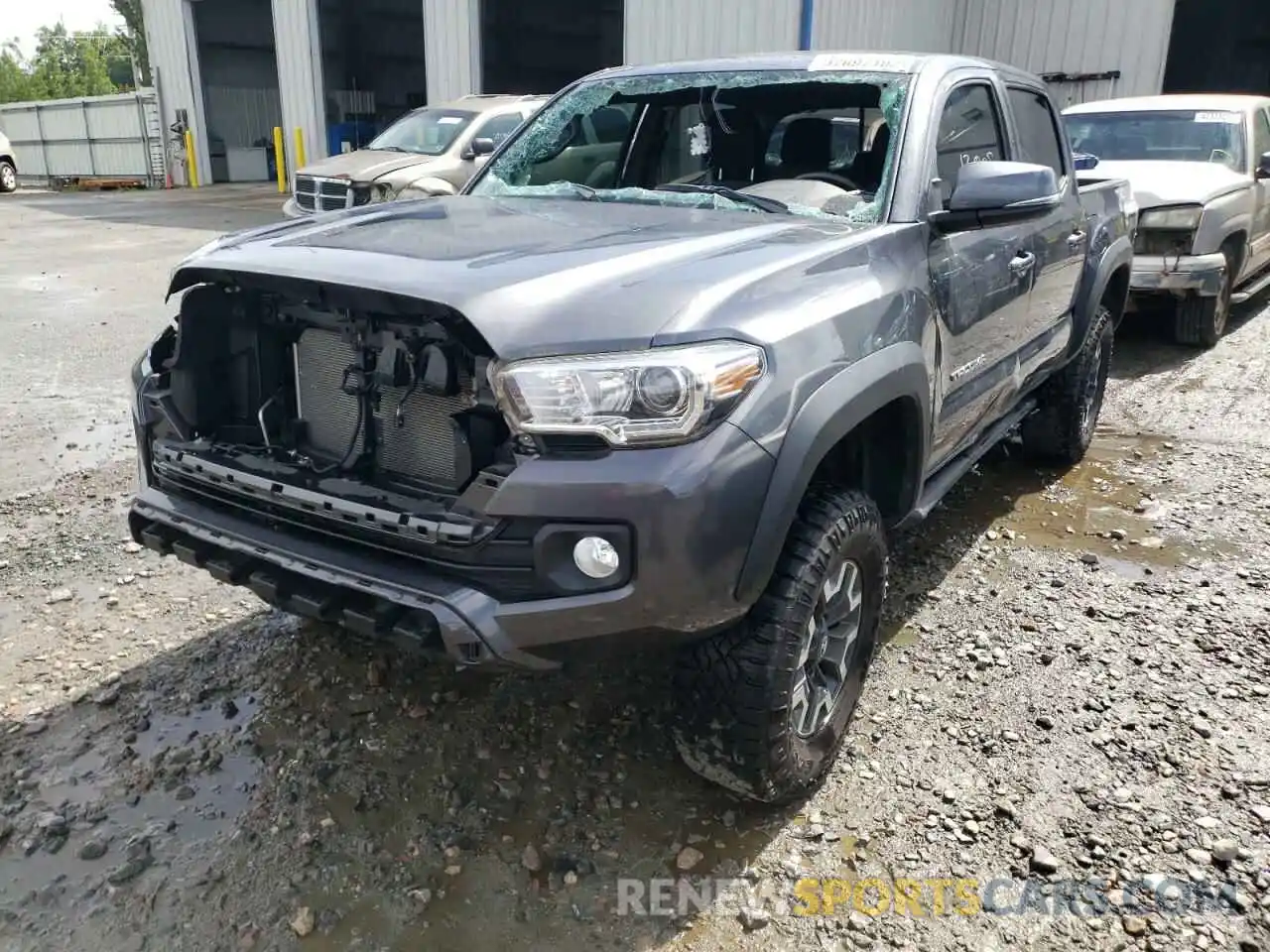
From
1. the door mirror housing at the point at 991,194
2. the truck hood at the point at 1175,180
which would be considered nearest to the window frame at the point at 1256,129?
the truck hood at the point at 1175,180

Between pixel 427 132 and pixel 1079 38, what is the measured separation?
951 centimetres

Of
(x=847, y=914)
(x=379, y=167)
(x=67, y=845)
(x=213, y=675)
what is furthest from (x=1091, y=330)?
→ (x=379, y=167)

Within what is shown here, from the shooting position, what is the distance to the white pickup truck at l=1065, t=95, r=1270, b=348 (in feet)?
22.8

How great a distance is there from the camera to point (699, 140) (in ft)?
12.2

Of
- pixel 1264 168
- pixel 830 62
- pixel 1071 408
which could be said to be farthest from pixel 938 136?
pixel 1264 168

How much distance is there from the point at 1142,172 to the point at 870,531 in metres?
6.26

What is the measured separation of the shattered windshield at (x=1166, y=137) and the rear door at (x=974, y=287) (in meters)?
5.01

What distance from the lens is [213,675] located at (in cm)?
324

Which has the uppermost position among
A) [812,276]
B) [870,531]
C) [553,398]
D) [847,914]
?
[812,276]

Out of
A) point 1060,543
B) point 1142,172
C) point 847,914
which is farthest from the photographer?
point 1142,172

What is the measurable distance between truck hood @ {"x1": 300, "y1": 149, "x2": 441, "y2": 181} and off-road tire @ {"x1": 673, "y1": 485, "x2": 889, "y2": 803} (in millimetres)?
9247

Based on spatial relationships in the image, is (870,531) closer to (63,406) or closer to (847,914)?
(847,914)

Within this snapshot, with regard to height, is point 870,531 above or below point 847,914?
above

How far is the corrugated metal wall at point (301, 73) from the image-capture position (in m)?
20.4
